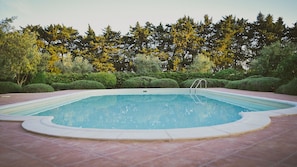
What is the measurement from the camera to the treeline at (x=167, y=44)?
2552 cm

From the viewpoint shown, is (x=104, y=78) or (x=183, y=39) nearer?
(x=104, y=78)

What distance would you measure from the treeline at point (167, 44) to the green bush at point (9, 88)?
31.8ft

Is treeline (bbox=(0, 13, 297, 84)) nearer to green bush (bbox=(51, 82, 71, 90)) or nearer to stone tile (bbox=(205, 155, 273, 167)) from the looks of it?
green bush (bbox=(51, 82, 71, 90))

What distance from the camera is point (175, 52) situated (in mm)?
27859

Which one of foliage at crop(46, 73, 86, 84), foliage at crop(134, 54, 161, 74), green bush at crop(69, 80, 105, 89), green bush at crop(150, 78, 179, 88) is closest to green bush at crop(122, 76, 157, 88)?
green bush at crop(150, 78, 179, 88)

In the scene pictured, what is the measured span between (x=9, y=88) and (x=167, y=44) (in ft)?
63.5

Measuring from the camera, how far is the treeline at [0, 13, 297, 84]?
25516 mm

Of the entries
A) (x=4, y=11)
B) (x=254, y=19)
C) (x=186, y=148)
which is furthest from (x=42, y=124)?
(x=254, y=19)

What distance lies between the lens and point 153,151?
9.61ft

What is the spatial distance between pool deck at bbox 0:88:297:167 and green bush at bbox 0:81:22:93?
12.4 metres

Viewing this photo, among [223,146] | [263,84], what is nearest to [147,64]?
[263,84]

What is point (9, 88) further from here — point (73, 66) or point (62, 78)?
point (73, 66)

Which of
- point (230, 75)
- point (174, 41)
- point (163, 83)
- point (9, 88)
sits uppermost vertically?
point (174, 41)

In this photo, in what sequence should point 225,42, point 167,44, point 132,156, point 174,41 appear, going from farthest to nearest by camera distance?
point 167,44 < point 174,41 < point 225,42 < point 132,156
